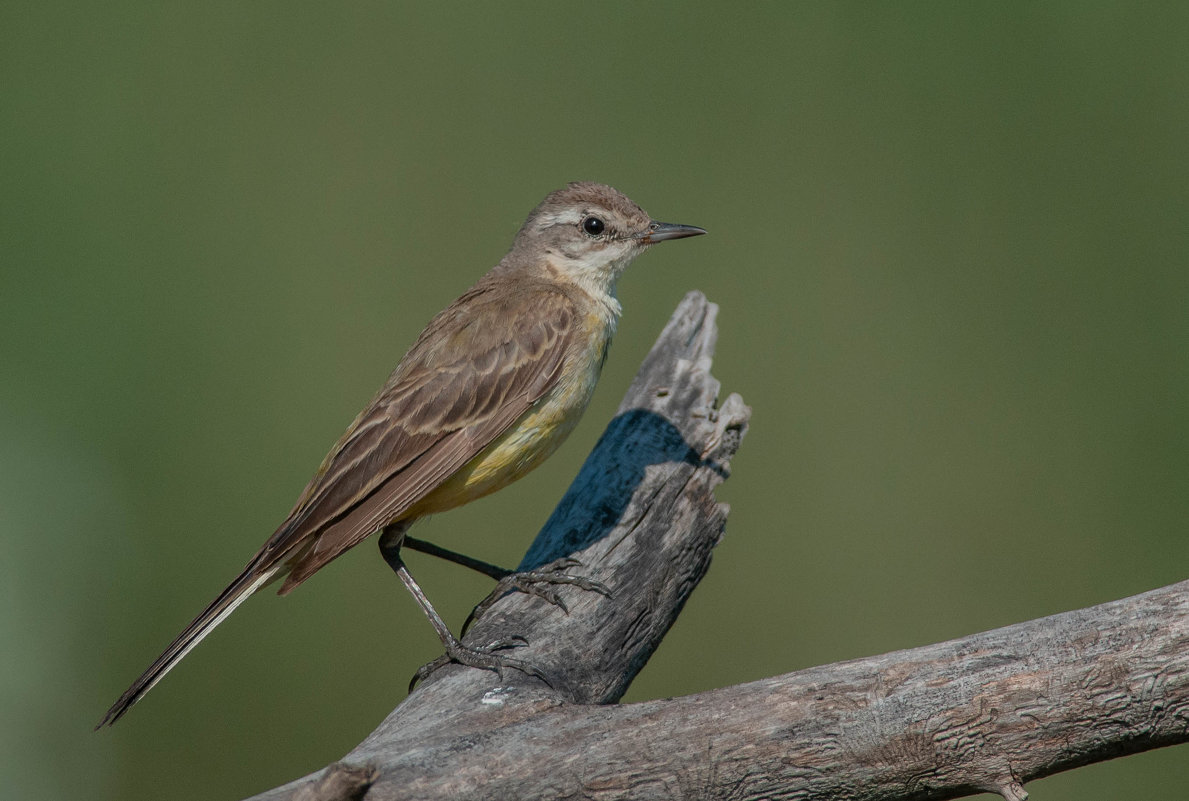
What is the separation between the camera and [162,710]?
301 inches

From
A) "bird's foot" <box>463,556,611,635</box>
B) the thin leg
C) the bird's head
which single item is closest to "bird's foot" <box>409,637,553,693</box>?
"bird's foot" <box>463,556,611,635</box>

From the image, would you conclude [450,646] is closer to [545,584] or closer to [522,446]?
[545,584]

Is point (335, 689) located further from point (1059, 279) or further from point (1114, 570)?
point (1059, 279)

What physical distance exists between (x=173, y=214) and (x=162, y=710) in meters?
4.06

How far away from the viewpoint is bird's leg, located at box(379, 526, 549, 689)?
179 inches

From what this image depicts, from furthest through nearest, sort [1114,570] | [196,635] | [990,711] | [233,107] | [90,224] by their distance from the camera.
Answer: [233,107], [90,224], [1114,570], [196,635], [990,711]

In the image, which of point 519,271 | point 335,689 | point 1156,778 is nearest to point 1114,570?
point 1156,778

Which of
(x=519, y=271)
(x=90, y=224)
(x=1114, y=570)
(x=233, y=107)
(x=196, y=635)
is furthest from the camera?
(x=233, y=107)

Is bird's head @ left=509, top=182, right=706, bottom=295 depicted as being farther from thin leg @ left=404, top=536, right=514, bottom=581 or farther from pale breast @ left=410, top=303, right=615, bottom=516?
thin leg @ left=404, top=536, right=514, bottom=581

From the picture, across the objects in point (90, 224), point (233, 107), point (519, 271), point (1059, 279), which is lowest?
point (519, 271)

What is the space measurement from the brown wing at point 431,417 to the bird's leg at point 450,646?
42 cm

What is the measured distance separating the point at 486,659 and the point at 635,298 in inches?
212

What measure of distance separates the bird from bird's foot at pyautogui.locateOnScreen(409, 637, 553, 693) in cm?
2

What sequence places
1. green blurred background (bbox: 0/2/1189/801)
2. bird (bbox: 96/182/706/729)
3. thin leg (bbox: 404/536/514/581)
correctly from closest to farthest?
1. bird (bbox: 96/182/706/729)
2. thin leg (bbox: 404/536/514/581)
3. green blurred background (bbox: 0/2/1189/801)
